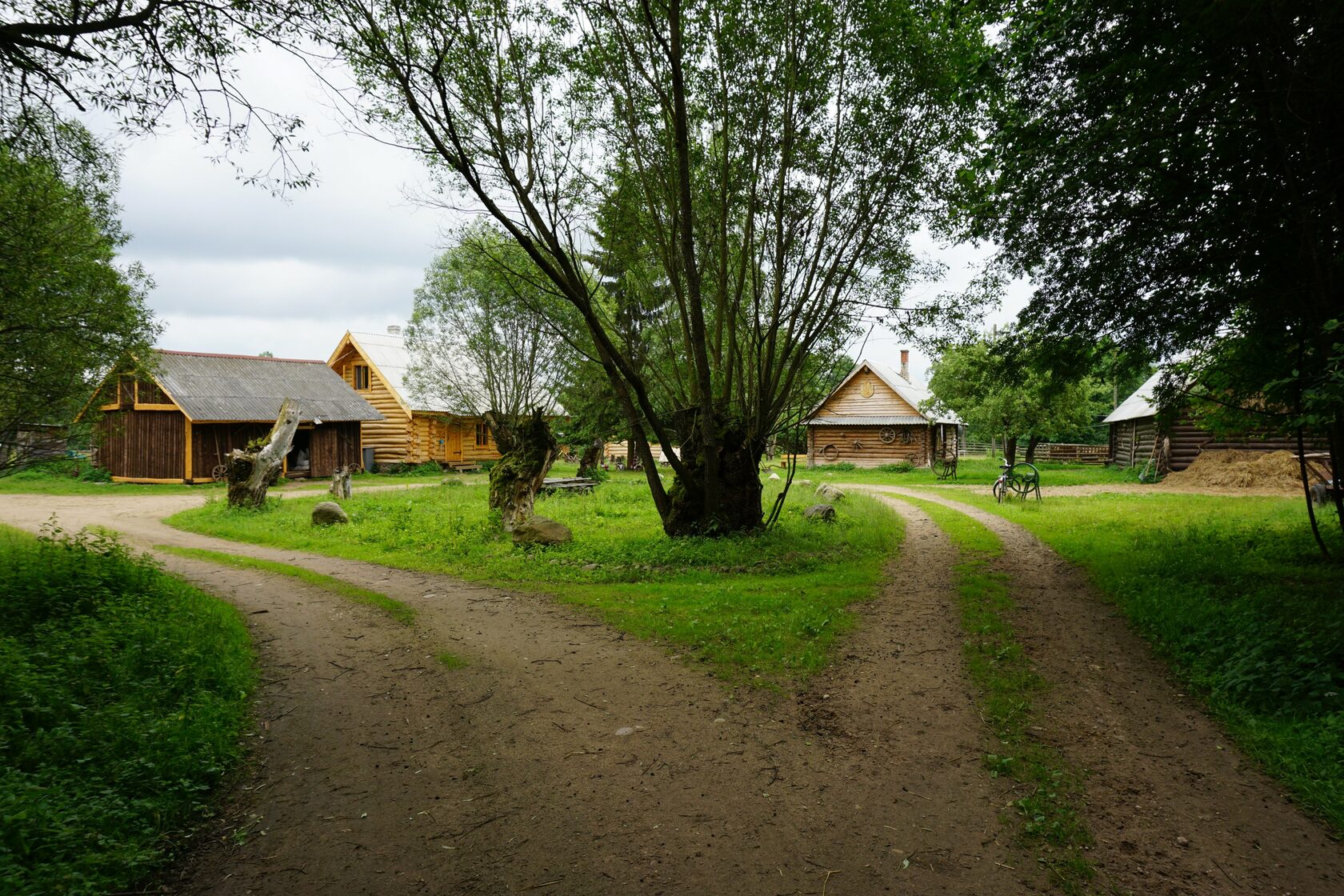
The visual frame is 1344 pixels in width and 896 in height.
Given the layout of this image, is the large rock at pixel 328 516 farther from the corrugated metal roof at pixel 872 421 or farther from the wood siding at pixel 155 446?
the corrugated metal roof at pixel 872 421

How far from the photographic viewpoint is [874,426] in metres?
36.1

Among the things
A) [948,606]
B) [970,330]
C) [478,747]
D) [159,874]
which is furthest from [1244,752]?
[970,330]

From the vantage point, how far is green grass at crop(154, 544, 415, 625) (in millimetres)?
8070

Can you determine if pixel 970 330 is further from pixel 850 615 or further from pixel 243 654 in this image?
pixel 243 654

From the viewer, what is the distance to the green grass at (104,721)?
3.22m

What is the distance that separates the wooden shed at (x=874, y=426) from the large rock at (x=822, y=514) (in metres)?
21.1

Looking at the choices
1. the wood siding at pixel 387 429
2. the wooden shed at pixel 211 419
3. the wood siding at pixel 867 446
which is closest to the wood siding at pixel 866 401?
the wood siding at pixel 867 446

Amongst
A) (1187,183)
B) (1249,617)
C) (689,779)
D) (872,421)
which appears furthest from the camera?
(872,421)

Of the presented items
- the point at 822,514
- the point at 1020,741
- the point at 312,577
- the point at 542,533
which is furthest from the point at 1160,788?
the point at 822,514

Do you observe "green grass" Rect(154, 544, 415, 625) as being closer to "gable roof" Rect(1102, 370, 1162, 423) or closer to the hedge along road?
the hedge along road

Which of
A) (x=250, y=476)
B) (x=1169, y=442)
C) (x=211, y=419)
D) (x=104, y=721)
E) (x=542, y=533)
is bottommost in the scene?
(x=104, y=721)

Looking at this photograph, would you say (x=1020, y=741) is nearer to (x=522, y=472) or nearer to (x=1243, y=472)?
(x=522, y=472)

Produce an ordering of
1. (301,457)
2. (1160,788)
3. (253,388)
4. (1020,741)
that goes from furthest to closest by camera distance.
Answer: (301,457), (253,388), (1020,741), (1160,788)

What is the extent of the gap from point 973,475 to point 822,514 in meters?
18.8
